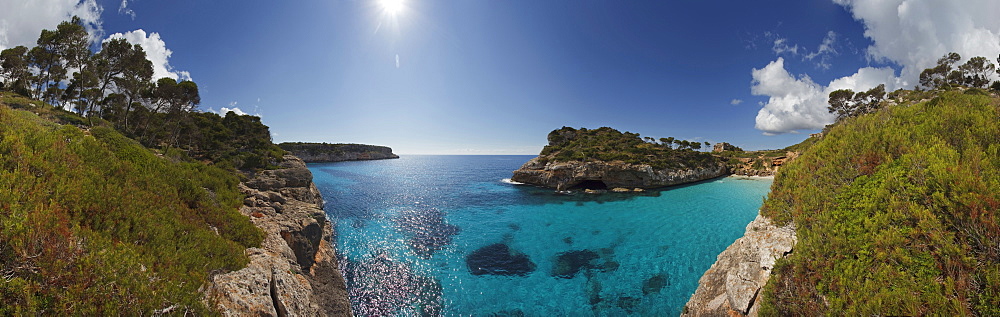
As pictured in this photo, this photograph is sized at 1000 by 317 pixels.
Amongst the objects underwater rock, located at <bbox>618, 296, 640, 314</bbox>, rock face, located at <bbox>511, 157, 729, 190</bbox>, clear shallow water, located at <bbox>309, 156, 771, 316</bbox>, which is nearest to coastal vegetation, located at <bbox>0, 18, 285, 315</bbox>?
clear shallow water, located at <bbox>309, 156, 771, 316</bbox>

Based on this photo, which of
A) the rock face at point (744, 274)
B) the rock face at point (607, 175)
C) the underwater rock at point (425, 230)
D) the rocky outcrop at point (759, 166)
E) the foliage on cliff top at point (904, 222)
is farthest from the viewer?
the rocky outcrop at point (759, 166)

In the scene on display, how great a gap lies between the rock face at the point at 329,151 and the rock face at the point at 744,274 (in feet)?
442

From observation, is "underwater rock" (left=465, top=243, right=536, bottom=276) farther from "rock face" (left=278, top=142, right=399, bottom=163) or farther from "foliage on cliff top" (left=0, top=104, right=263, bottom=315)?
"rock face" (left=278, top=142, right=399, bottom=163)

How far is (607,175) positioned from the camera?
4222 centimetres

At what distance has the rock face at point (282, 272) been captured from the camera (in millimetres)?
5711

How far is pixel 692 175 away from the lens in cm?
4694

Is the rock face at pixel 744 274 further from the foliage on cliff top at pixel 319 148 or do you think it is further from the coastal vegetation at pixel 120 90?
the foliage on cliff top at pixel 319 148

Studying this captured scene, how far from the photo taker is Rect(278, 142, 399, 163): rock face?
11895cm

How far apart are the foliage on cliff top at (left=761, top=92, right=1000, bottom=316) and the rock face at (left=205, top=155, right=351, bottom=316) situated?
1029cm

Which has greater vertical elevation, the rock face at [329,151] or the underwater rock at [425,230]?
the rock face at [329,151]

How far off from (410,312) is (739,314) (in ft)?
35.7

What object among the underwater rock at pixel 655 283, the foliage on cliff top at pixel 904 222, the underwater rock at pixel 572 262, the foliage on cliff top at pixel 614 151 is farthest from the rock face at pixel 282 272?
the foliage on cliff top at pixel 614 151

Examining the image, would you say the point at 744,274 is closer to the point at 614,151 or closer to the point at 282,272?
the point at 282,272

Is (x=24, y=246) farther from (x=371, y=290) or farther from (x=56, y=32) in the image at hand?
(x=56, y=32)
